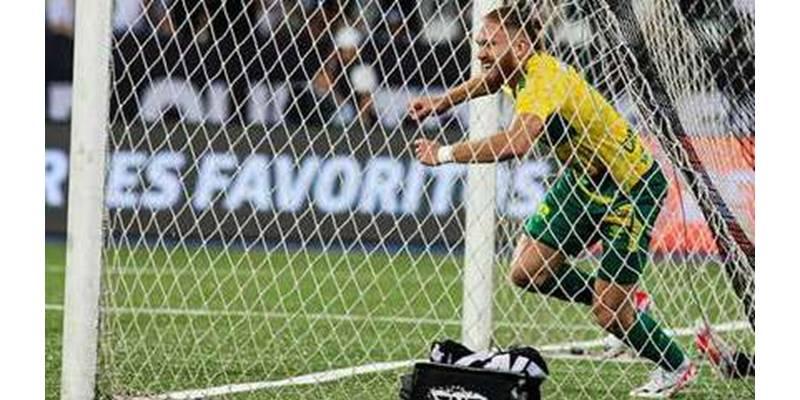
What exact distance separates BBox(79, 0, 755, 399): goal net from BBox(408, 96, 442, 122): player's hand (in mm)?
337

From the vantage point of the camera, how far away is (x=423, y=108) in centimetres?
711

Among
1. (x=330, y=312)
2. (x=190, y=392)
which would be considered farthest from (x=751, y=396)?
(x=330, y=312)

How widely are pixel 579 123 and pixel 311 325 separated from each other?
270 cm

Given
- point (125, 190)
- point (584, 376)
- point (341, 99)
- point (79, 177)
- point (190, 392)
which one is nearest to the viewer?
point (79, 177)

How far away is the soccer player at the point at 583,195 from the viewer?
7.10 meters

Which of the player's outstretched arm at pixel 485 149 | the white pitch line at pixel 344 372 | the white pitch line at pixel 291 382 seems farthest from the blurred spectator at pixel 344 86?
the player's outstretched arm at pixel 485 149

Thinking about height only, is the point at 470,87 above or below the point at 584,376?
above

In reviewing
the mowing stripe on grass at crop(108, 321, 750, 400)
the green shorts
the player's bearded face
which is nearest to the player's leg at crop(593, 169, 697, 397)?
the green shorts

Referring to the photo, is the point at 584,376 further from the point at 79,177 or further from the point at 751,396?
the point at 79,177

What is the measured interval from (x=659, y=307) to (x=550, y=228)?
2950 millimetres

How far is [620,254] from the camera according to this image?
7402mm

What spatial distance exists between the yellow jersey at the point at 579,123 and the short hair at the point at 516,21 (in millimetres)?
79

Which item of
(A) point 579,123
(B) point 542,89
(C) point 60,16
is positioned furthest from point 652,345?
(C) point 60,16

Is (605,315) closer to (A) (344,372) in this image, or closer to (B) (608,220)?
(B) (608,220)
